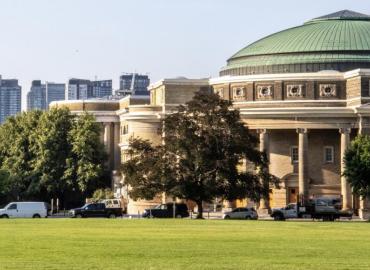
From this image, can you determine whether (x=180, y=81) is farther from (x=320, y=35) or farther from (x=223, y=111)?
(x=223, y=111)

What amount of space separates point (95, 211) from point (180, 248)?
63888 mm

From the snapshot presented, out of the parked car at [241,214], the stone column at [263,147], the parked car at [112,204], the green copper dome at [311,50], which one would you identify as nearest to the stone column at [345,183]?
the stone column at [263,147]

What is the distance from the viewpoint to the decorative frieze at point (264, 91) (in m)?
139

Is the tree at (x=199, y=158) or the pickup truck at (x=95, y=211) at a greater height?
the tree at (x=199, y=158)

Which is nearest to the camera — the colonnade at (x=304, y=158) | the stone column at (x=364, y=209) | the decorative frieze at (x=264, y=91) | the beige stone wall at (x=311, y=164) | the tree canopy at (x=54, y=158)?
the stone column at (x=364, y=209)

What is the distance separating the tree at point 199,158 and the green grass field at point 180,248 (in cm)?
3129

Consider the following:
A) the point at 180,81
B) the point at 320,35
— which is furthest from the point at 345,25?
the point at 180,81

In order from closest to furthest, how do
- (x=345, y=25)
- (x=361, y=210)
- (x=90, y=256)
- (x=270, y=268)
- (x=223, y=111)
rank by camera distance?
(x=270, y=268), (x=90, y=256), (x=223, y=111), (x=361, y=210), (x=345, y=25)

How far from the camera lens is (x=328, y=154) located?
13950 centimetres

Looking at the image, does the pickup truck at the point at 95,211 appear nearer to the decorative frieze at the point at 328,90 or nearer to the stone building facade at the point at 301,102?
the stone building facade at the point at 301,102

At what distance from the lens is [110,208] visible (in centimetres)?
12038

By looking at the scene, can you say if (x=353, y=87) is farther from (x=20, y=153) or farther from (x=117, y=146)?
(x=117, y=146)

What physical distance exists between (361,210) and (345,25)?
2835 centimetres

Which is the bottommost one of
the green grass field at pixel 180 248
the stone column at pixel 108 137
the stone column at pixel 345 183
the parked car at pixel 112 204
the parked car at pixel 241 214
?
the green grass field at pixel 180 248
